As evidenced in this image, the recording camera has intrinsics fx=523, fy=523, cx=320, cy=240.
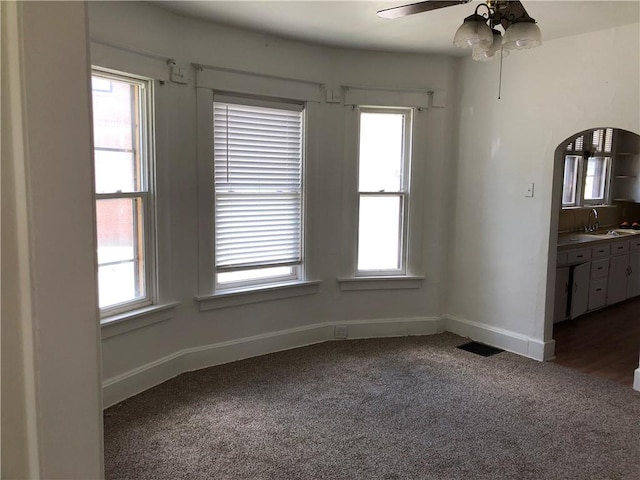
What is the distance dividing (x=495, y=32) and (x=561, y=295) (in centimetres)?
344

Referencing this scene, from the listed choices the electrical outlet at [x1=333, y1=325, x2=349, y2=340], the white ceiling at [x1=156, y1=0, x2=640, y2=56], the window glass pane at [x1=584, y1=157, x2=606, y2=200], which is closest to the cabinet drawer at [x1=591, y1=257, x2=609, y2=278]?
the window glass pane at [x1=584, y1=157, x2=606, y2=200]

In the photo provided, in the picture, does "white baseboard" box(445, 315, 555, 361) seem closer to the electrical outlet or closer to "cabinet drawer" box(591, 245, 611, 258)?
the electrical outlet

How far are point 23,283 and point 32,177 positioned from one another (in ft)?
0.53

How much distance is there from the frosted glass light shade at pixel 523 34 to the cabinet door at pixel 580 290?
11.2 ft

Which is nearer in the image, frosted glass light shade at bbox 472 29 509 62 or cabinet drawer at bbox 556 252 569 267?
frosted glass light shade at bbox 472 29 509 62

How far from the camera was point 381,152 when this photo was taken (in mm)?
4695

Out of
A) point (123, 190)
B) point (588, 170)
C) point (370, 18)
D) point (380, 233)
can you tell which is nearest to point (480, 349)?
point (380, 233)

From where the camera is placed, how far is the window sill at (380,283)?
469 centimetres

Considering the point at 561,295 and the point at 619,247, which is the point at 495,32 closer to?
the point at 561,295

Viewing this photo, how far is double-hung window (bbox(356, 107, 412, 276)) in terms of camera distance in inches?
183

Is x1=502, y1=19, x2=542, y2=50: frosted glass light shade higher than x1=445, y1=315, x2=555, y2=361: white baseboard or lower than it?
higher

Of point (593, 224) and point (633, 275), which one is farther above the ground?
point (593, 224)

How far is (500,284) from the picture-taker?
455 centimetres

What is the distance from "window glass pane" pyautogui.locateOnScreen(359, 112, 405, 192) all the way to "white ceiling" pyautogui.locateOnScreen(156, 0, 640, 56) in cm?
70
